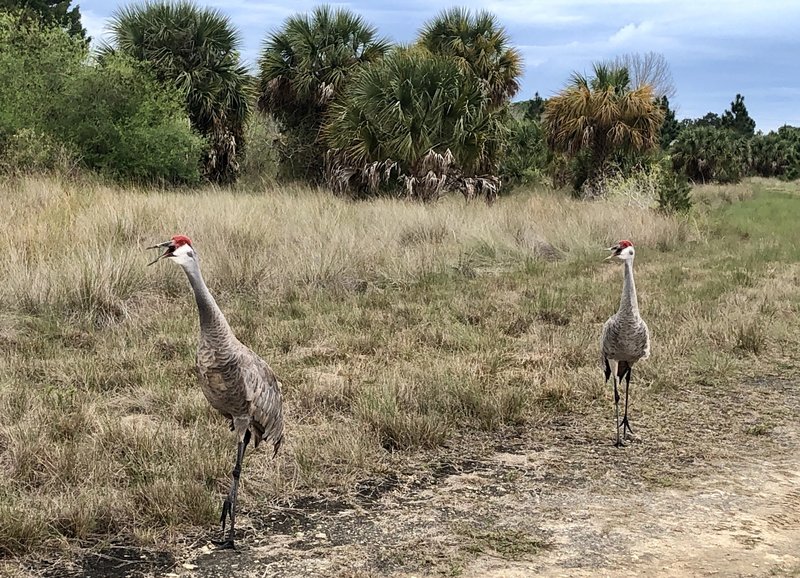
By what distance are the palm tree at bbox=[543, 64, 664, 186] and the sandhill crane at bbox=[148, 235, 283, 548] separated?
78.0 ft

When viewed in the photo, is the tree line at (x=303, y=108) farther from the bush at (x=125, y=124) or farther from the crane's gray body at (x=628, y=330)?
the crane's gray body at (x=628, y=330)

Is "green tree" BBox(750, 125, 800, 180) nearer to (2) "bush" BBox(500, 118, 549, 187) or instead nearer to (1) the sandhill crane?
(2) "bush" BBox(500, 118, 549, 187)

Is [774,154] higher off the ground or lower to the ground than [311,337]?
higher

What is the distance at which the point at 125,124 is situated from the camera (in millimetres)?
17391

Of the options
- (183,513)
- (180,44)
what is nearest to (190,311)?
(183,513)

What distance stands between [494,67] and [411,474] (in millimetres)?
25153

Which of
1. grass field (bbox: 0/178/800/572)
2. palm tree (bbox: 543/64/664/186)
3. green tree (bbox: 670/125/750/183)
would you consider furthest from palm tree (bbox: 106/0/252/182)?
green tree (bbox: 670/125/750/183)

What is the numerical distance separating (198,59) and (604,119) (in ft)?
43.9

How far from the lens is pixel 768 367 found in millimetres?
7379

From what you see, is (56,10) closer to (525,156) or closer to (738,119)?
(525,156)

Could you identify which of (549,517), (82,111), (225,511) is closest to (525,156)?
(82,111)

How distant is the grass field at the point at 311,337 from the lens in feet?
14.5

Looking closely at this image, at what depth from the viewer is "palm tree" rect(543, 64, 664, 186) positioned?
84.4ft

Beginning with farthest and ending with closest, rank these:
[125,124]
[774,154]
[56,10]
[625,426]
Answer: [774,154] → [56,10] → [125,124] → [625,426]
